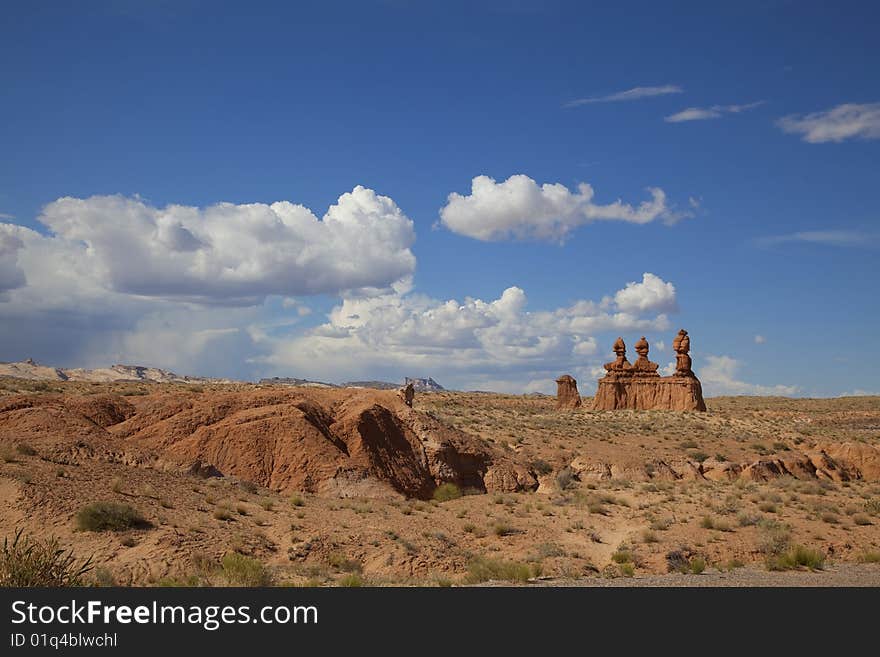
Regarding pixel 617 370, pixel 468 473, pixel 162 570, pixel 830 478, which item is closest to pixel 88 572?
pixel 162 570

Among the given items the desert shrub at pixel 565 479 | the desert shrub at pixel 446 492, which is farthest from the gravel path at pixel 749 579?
the desert shrub at pixel 565 479

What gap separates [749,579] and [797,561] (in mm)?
2529

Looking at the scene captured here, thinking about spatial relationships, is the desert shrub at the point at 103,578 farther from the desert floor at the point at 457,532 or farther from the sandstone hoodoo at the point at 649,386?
the sandstone hoodoo at the point at 649,386

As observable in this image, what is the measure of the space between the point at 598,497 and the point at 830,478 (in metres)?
15.5

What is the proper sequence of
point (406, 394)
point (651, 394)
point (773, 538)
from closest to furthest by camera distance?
point (773, 538) → point (406, 394) → point (651, 394)

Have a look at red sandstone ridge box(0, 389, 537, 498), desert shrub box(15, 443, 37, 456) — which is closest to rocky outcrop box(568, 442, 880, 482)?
red sandstone ridge box(0, 389, 537, 498)

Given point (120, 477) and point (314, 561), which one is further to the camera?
point (120, 477)

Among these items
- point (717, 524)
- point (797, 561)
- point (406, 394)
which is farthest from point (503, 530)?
point (406, 394)

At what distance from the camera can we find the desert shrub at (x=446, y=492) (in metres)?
23.8

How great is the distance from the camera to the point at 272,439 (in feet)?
73.0

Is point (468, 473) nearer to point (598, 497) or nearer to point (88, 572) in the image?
point (598, 497)

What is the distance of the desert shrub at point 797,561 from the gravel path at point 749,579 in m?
0.23

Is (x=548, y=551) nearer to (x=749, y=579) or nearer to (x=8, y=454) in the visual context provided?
(x=749, y=579)
